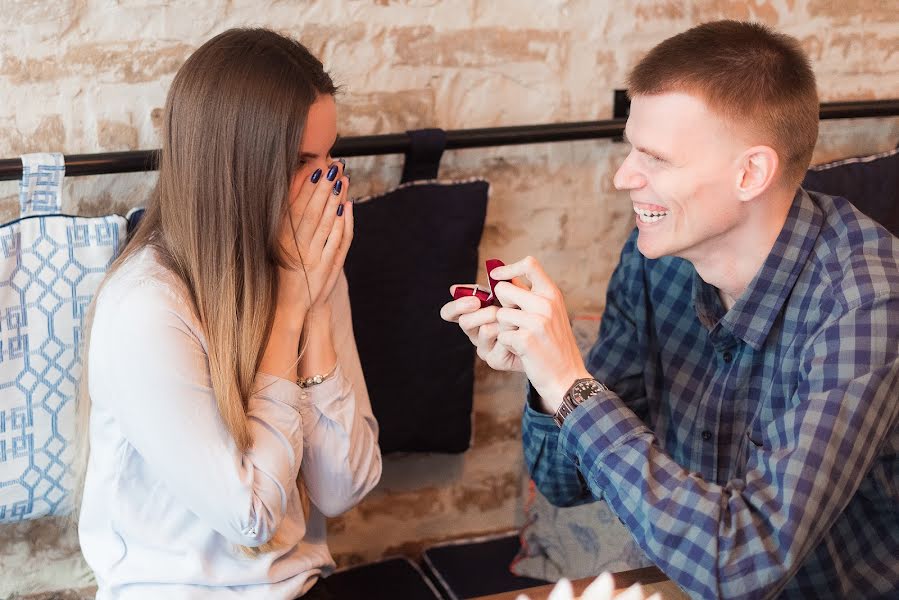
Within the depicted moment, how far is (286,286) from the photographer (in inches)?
61.6

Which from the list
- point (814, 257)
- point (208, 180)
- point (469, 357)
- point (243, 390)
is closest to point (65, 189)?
point (208, 180)

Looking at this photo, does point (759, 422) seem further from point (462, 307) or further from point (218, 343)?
point (218, 343)

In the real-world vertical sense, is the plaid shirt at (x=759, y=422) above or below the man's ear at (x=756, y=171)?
below

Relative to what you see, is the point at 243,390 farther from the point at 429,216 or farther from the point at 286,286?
the point at 429,216

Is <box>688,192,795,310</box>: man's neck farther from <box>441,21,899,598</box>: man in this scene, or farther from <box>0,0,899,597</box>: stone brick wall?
<box>0,0,899,597</box>: stone brick wall

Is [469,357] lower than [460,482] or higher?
higher

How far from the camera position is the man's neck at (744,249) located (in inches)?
59.9

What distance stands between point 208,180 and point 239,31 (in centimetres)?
24

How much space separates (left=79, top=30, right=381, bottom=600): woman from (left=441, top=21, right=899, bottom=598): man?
0.95ft

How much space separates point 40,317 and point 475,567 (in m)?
1.03

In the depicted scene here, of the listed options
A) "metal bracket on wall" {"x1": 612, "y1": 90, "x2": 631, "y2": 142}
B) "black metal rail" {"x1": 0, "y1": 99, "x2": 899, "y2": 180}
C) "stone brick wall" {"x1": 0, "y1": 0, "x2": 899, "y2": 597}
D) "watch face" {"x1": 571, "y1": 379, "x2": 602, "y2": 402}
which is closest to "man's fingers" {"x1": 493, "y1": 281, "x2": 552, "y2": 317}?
"watch face" {"x1": 571, "y1": 379, "x2": 602, "y2": 402}

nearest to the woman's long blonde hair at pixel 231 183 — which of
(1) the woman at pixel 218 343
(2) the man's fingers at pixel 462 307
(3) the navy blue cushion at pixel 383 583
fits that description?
(1) the woman at pixel 218 343

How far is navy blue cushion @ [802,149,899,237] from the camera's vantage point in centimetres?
216

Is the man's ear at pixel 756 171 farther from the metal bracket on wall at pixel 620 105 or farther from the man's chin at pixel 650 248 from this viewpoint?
the metal bracket on wall at pixel 620 105
